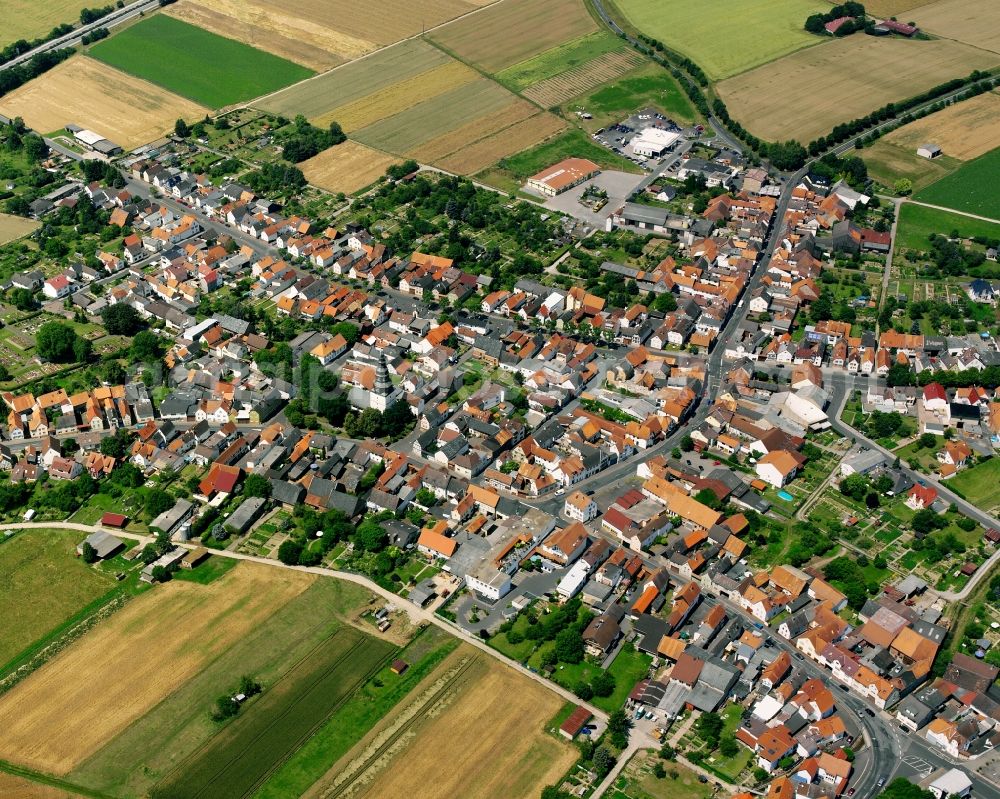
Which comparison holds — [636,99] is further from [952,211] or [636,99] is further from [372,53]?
[952,211]

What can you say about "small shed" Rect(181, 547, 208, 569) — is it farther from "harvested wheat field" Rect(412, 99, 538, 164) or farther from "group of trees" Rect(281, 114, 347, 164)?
"harvested wheat field" Rect(412, 99, 538, 164)

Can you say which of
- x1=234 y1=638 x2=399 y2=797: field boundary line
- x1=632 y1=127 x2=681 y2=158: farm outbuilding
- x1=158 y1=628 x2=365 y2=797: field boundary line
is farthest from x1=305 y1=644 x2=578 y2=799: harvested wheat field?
x1=632 y1=127 x2=681 y2=158: farm outbuilding

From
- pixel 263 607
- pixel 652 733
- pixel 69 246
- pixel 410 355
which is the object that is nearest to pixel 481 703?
pixel 652 733

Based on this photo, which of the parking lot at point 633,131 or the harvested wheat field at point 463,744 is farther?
the parking lot at point 633,131

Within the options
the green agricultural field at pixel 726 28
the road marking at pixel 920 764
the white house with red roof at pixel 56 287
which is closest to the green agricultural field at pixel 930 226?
the green agricultural field at pixel 726 28

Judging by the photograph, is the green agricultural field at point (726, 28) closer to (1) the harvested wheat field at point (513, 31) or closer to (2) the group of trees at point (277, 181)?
(1) the harvested wheat field at point (513, 31)

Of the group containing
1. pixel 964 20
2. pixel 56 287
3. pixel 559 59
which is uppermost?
pixel 559 59

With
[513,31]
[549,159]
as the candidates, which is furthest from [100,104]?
[549,159]
